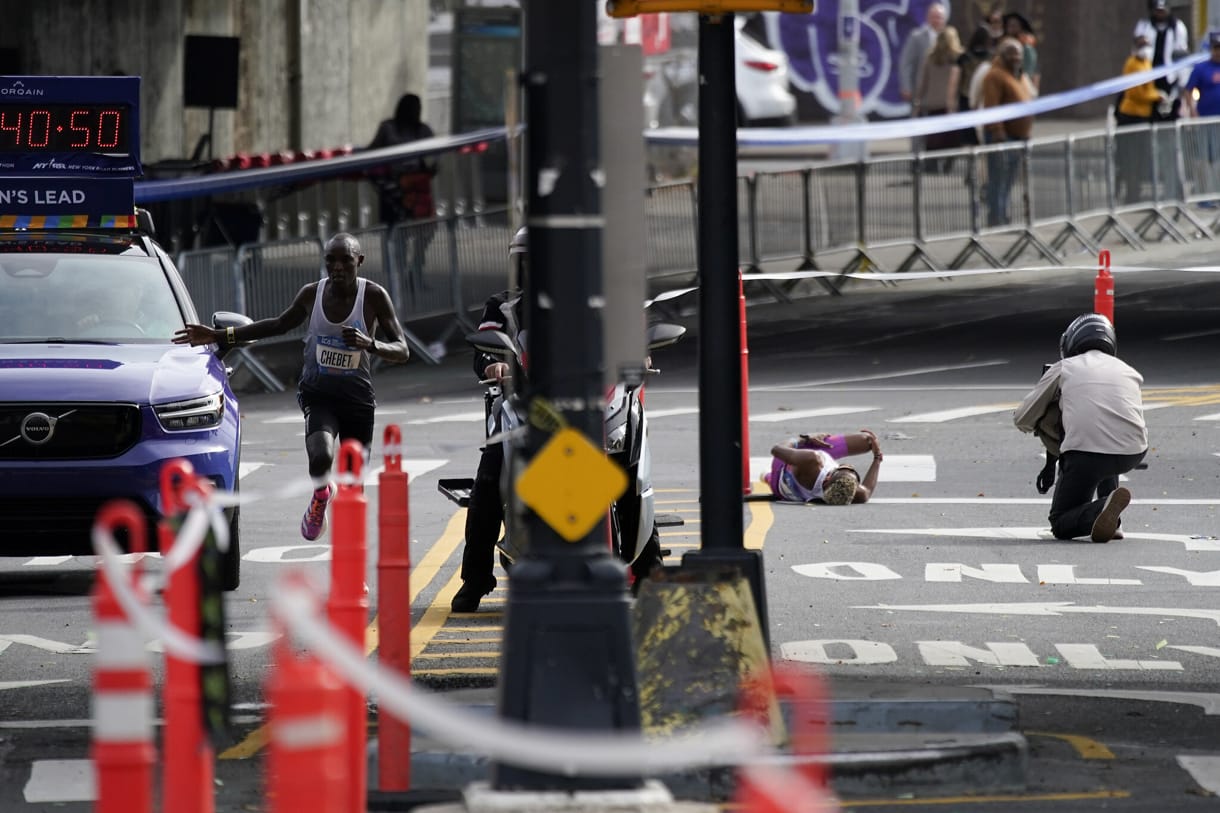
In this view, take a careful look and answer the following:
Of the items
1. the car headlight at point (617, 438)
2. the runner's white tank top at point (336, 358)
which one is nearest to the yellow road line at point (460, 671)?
the car headlight at point (617, 438)

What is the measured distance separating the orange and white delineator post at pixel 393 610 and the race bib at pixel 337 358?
4992 millimetres

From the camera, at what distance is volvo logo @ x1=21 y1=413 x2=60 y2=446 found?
11602mm

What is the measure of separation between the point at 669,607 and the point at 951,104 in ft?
80.5

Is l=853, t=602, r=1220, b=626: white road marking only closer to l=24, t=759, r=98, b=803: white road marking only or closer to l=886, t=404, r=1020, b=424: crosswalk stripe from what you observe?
l=24, t=759, r=98, b=803: white road marking only

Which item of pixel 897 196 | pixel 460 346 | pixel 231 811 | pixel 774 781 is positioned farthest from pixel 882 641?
pixel 897 196

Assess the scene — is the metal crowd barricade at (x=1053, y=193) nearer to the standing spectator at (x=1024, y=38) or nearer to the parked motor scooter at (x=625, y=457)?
the standing spectator at (x=1024, y=38)

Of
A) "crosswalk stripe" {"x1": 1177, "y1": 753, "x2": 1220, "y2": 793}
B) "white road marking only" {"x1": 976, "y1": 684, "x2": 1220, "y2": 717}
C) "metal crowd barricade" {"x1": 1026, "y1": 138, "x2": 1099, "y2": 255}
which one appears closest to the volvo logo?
"white road marking only" {"x1": 976, "y1": 684, "x2": 1220, "y2": 717}

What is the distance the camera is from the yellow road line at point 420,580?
336 inches

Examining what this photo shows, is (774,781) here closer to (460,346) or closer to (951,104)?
(460,346)

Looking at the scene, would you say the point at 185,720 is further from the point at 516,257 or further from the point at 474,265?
the point at 474,265

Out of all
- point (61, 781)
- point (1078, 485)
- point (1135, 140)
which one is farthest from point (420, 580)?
point (1135, 140)

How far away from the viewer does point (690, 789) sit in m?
Result: 7.61

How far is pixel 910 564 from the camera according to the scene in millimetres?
12797

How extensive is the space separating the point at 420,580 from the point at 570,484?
600 centimetres
